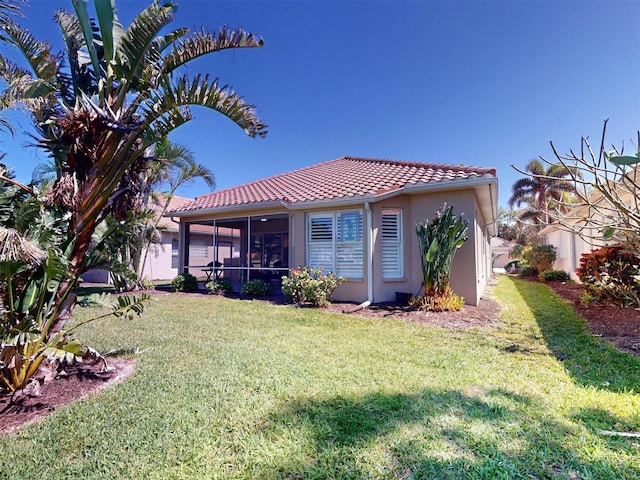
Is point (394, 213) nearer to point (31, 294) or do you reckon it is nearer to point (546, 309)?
point (546, 309)

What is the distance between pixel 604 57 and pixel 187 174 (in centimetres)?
1504

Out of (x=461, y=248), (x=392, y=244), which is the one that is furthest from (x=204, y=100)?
(x=461, y=248)

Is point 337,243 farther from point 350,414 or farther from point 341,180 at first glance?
point 350,414

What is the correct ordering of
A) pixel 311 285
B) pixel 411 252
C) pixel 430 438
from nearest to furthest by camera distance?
pixel 430 438 < pixel 311 285 < pixel 411 252

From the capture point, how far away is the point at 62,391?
4117 mm

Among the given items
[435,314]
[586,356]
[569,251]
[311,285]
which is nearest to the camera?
[586,356]

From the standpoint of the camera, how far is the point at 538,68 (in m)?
9.62

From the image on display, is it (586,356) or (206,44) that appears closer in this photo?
(206,44)

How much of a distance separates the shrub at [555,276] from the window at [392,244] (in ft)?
42.1

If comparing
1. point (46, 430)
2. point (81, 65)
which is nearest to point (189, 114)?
point (81, 65)

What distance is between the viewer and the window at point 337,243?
34.1 ft

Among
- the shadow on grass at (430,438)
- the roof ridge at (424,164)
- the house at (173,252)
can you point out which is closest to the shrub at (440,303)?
the roof ridge at (424,164)

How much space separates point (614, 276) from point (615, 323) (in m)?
2.29

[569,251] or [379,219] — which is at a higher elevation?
[379,219]
